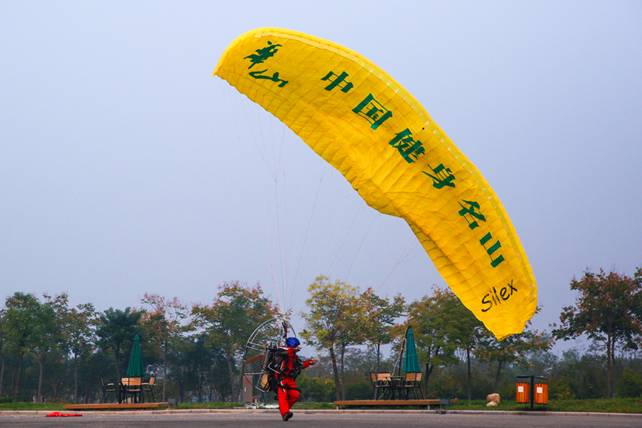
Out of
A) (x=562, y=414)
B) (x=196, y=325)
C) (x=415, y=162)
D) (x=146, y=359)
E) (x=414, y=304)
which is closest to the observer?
(x=415, y=162)

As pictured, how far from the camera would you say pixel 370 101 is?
55.5 ft

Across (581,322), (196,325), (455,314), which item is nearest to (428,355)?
(455,314)

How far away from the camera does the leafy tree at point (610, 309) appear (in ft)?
120

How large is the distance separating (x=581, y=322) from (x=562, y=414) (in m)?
17.4

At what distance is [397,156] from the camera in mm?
17031

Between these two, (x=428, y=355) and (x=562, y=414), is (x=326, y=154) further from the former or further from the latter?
(x=428, y=355)

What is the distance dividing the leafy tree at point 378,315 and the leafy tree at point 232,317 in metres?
8.30

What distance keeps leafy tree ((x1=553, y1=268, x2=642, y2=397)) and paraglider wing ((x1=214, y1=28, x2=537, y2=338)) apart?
22.3m

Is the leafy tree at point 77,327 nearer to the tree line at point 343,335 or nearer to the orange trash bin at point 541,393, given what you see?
the tree line at point 343,335

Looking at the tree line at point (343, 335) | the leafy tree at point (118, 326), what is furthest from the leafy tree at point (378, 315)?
the leafy tree at point (118, 326)

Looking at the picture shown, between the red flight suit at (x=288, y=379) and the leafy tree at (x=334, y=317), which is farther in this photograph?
the leafy tree at (x=334, y=317)

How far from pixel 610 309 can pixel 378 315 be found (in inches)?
503

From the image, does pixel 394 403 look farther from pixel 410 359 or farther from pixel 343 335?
pixel 343 335

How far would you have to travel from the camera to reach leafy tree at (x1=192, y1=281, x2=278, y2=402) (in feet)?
159
